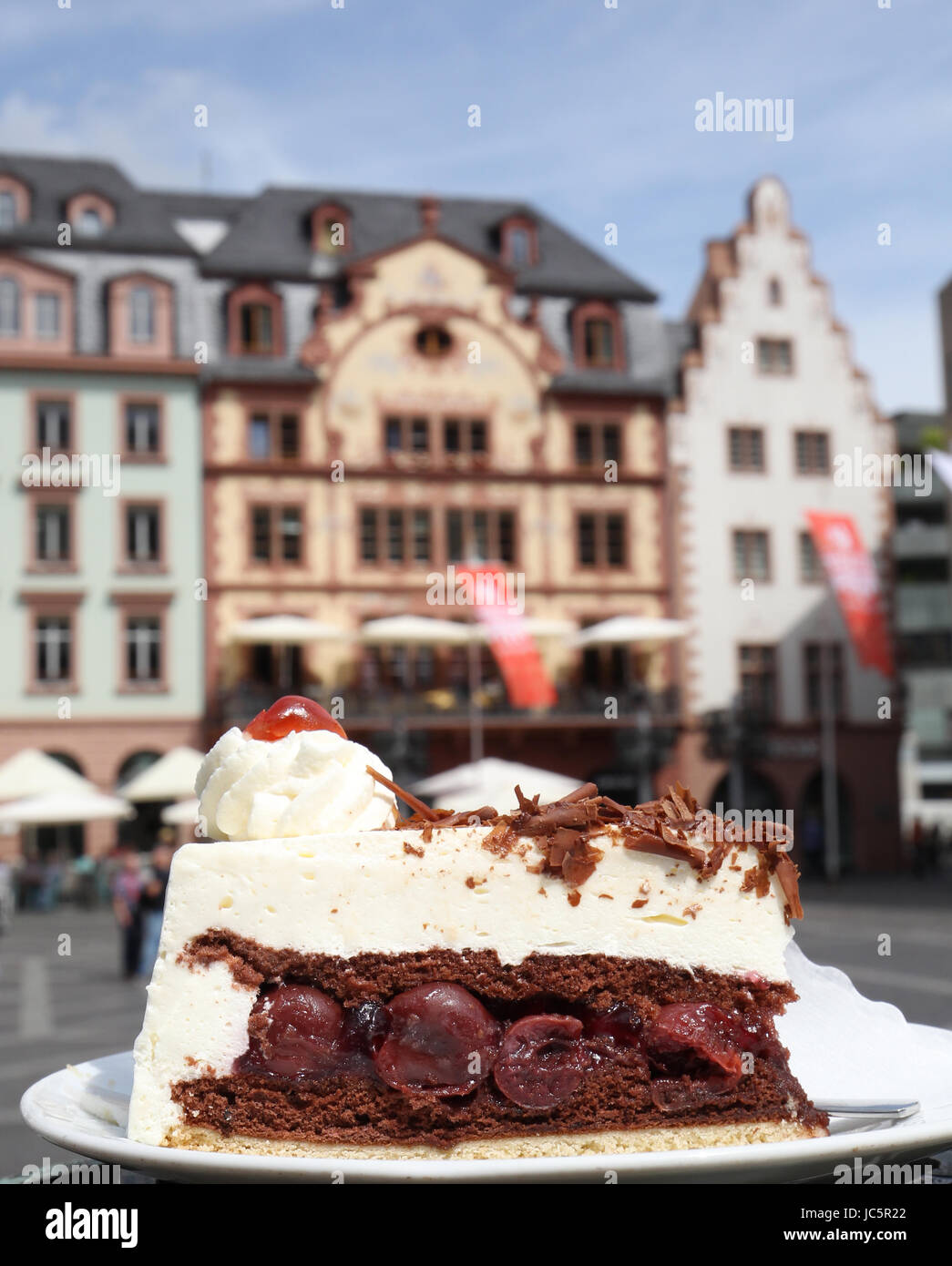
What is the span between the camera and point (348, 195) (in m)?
41.7

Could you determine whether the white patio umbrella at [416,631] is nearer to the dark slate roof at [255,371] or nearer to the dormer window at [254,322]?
the dark slate roof at [255,371]

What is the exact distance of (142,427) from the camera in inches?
1460

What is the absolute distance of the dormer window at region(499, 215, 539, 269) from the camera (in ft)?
135

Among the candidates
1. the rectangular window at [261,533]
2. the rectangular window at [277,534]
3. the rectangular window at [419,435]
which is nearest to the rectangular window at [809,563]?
the rectangular window at [419,435]

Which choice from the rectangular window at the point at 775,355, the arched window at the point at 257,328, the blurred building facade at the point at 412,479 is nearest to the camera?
the blurred building facade at the point at 412,479

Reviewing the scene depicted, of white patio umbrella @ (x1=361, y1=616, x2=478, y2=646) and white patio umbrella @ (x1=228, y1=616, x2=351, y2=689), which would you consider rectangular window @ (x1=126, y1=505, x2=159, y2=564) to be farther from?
white patio umbrella @ (x1=361, y1=616, x2=478, y2=646)

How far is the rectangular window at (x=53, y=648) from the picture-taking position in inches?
1410

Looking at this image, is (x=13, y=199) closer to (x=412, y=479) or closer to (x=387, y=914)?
(x=412, y=479)

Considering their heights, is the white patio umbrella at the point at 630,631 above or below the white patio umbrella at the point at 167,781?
above

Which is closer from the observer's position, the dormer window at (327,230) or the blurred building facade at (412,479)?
the blurred building facade at (412,479)

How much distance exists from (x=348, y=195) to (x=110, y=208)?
7.00 meters

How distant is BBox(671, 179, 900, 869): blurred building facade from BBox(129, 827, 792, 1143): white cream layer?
116ft

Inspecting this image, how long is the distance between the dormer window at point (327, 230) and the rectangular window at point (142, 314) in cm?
496
